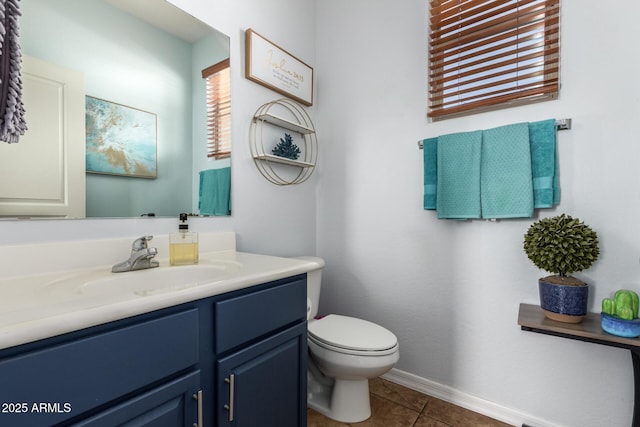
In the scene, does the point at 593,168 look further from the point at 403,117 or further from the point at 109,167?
the point at 109,167

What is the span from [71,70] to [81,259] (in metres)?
0.64

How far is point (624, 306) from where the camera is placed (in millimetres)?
1120

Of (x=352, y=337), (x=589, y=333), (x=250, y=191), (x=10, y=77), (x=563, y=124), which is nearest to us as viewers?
(x=10, y=77)

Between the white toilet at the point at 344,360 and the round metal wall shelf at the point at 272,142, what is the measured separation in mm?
621

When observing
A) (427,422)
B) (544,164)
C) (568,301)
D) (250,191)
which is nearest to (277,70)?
(250,191)

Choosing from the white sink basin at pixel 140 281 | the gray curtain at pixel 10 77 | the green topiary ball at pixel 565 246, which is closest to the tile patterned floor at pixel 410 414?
the green topiary ball at pixel 565 246

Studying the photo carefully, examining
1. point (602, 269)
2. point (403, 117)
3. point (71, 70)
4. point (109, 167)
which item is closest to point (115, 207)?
point (109, 167)

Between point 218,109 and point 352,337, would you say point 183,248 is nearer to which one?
point 218,109

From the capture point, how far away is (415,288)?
5.82 feet

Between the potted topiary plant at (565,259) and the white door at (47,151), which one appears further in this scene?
the potted topiary plant at (565,259)

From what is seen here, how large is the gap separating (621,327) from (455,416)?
0.85 m

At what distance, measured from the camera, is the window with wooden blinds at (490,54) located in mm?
1396

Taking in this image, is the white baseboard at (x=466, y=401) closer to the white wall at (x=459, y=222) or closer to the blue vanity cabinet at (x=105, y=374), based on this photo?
the white wall at (x=459, y=222)

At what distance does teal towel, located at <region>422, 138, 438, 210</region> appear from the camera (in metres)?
1.65
